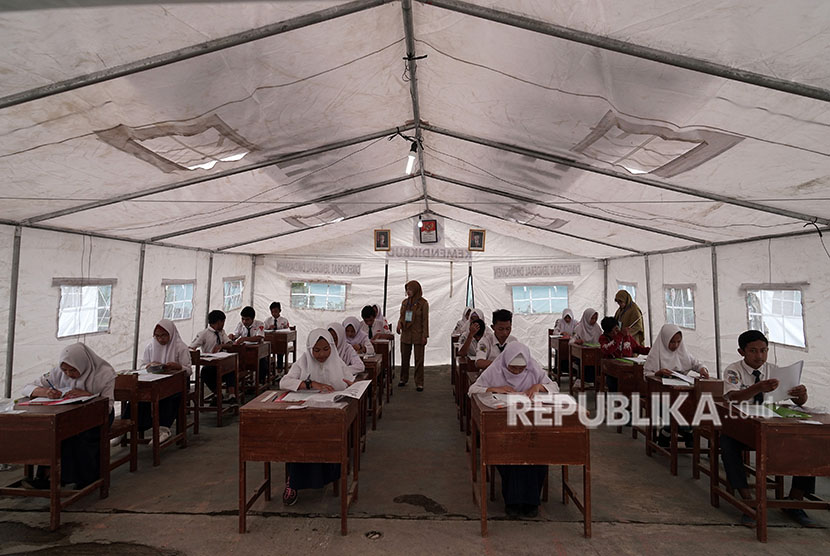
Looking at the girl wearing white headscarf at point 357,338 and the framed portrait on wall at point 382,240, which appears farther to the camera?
the framed portrait on wall at point 382,240

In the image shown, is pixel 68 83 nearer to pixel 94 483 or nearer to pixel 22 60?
pixel 22 60

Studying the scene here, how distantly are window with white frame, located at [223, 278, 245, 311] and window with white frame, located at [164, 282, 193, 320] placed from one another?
1.38m

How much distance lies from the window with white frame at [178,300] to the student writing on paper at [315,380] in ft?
15.8

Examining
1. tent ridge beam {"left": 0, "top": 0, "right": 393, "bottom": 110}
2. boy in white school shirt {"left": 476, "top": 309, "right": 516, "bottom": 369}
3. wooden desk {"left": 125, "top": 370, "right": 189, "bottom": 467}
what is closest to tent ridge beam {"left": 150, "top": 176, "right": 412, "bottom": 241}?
wooden desk {"left": 125, "top": 370, "right": 189, "bottom": 467}

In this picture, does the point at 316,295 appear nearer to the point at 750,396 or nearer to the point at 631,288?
the point at 631,288

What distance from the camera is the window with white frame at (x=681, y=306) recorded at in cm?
722

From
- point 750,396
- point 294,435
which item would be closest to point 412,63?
point 294,435

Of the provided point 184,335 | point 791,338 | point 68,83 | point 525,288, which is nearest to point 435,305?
point 525,288

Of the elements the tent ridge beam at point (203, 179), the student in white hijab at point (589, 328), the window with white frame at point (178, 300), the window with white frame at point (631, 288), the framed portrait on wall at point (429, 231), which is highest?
the framed portrait on wall at point (429, 231)

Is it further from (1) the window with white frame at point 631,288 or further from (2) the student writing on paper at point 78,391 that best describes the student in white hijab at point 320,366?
(1) the window with white frame at point 631,288

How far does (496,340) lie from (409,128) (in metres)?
2.58

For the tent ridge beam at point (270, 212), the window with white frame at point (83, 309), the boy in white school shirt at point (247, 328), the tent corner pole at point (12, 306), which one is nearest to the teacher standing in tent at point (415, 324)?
the tent ridge beam at point (270, 212)

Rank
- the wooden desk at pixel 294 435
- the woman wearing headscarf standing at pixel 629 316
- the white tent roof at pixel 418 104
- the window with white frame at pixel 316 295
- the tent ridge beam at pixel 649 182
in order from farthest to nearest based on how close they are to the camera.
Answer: the window with white frame at pixel 316 295 → the woman wearing headscarf standing at pixel 629 316 → the tent ridge beam at pixel 649 182 → the wooden desk at pixel 294 435 → the white tent roof at pixel 418 104

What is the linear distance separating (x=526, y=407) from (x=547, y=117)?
7.63 feet
